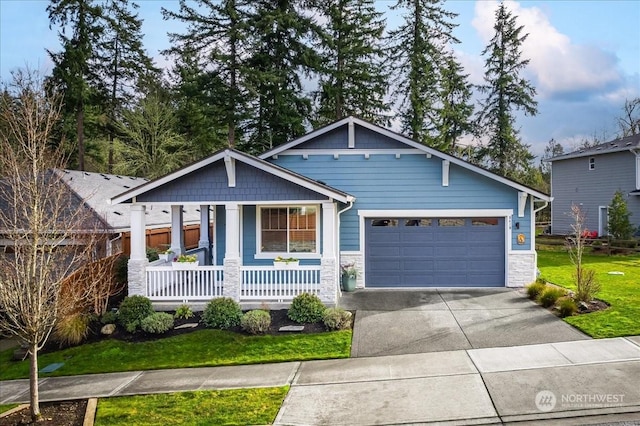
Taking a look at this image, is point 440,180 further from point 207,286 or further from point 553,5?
point 207,286

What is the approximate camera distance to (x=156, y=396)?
21.4 ft

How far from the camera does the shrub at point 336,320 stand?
942 centimetres

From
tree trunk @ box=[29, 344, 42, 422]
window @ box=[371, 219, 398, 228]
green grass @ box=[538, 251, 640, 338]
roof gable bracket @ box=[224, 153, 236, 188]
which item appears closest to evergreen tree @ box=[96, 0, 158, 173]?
roof gable bracket @ box=[224, 153, 236, 188]

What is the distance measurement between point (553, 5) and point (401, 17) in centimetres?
1529

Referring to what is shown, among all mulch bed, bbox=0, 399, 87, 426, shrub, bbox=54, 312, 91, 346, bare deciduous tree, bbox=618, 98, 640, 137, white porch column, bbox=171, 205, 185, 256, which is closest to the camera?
mulch bed, bbox=0, 399, 87, 426

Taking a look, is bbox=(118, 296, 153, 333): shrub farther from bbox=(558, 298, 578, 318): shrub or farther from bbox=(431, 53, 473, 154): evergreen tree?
bbox=(431, 53, 473, 154): evergreen tree

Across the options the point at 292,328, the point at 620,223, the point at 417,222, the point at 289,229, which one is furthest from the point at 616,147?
the point at 292,328

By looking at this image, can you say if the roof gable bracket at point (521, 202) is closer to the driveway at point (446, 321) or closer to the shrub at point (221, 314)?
the driveway at point (446, 321)

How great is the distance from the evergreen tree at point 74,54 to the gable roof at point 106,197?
6033 mm

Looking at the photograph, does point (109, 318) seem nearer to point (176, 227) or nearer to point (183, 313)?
point (183, 313)

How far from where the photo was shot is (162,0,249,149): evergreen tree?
74.2ft

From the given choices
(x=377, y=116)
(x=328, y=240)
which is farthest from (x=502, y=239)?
(x=377, y=116)

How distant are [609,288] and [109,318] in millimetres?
13537

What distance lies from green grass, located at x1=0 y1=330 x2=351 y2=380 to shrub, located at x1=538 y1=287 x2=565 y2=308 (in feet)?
17.0
